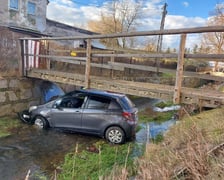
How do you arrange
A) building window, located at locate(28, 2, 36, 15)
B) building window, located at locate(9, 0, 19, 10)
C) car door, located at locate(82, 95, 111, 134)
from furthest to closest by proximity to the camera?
building window, located at locate(28, 2, 36, 15)
building window, located at locate(9, 0, 19, 10)
car door, located at locate(82, 95, 111, 134)

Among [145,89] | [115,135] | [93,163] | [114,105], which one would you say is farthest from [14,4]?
[93,163]

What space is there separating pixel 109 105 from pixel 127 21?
3246 centimetres

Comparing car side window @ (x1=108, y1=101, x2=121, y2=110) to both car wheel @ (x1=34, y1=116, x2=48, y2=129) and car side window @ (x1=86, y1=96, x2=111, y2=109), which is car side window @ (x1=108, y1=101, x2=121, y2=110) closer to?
car side window @ (x1=86, y1=96, x2=111, y2=109)

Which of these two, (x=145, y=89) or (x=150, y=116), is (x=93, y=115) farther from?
(x=150, y=116)

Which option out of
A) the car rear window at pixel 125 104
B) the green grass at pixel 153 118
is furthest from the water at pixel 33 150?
the green grass at pixel 153 118

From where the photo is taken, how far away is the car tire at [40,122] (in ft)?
31.3

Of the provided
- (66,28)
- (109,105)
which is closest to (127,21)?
(66,28)

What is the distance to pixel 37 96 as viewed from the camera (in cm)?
1216

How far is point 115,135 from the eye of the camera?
8.50 metres

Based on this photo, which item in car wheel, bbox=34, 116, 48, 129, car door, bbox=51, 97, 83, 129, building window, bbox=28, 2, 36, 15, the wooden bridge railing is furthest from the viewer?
building window, bbox=28, 2, 36, 15

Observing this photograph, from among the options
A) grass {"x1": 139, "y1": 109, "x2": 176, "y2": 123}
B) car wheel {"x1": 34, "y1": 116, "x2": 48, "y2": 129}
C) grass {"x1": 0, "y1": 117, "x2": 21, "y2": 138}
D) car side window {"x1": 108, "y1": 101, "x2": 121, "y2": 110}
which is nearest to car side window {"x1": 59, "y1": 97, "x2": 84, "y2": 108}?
car wheel {"x1": 34, "y1": 116, "x2": 48, "y2": 129}

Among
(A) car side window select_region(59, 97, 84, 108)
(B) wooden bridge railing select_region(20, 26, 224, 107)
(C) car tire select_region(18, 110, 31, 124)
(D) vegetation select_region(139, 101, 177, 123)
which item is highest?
(B) wooden bridge railing select_region(20, 26, 224, 107)

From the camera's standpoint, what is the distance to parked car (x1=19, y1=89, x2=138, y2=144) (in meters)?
8.46

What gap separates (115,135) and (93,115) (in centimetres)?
98
